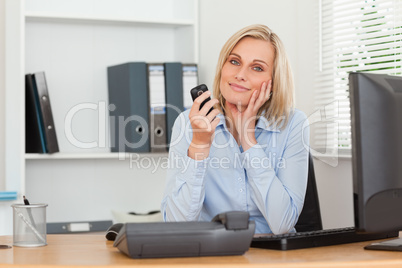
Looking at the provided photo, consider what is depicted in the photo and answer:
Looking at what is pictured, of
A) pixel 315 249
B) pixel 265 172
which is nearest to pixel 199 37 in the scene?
pixel 265 172

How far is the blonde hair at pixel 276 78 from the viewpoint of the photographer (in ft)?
6.91

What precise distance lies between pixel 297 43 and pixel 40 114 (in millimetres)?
1178

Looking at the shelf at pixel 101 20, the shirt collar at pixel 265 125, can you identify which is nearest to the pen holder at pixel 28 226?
the shirt collar at pixel 265 125

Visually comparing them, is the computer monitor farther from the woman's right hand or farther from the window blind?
the window blind

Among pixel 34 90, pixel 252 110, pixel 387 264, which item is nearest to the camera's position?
pixel 387 264

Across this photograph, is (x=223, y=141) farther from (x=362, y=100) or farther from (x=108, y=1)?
(x=108, y=1)

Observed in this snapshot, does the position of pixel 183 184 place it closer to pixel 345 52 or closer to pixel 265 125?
pixel 265 125

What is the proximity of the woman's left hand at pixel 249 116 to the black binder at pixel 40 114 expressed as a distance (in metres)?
1.08

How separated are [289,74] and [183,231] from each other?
3.42 feet

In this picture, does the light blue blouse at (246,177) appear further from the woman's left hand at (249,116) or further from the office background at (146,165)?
the office background at (146,165)

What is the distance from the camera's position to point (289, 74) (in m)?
2.15

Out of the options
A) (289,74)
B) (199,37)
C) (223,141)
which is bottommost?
(223,141)

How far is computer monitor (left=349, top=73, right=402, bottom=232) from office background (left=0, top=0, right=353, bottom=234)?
112 centimetres

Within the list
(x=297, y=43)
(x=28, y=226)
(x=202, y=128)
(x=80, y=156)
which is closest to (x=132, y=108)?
(x=80, y=156)
